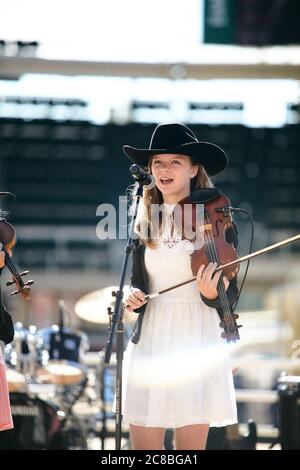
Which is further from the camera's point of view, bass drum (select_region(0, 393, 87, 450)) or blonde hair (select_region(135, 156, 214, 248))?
bass drum (select_region(0, 393, 87, 450))

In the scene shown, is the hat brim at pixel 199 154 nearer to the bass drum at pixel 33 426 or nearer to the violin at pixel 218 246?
the violin at pixel 218 246

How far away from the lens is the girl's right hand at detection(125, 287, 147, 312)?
4.18 m

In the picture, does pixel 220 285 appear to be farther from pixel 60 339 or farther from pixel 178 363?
pixel 60 339

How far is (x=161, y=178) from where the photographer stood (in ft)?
14.2

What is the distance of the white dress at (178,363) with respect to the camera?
4113 millimetres

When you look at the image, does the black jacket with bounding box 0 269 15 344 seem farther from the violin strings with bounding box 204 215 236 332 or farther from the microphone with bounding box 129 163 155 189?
the violin strings with bounding box 204 215 236 332

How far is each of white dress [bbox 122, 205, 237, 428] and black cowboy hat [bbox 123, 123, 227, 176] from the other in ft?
1.23

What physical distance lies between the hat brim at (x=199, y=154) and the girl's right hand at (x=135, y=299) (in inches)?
Answer: 23.2

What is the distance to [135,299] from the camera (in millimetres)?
4195

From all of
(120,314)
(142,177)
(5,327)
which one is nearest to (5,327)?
(5,327)

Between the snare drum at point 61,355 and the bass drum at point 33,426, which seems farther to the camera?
the snare drum at point 61,355

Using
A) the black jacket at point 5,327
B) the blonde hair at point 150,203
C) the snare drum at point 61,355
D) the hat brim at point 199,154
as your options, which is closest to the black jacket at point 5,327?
the black jacket at point 5,327

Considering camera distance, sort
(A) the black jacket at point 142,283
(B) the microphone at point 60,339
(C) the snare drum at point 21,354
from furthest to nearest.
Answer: (B) the microphone at point 60,339 → (C) the snare drum at point 21,354 → (A) the black jacket at point 142,283

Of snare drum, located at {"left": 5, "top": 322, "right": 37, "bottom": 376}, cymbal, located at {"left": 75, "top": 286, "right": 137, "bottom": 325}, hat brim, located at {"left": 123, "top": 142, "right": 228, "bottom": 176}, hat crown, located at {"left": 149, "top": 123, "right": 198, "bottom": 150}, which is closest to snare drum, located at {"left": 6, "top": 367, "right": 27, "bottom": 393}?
snare drum, located at {"left": 5, "top": 322, "right": 37, "bottom": 376}
